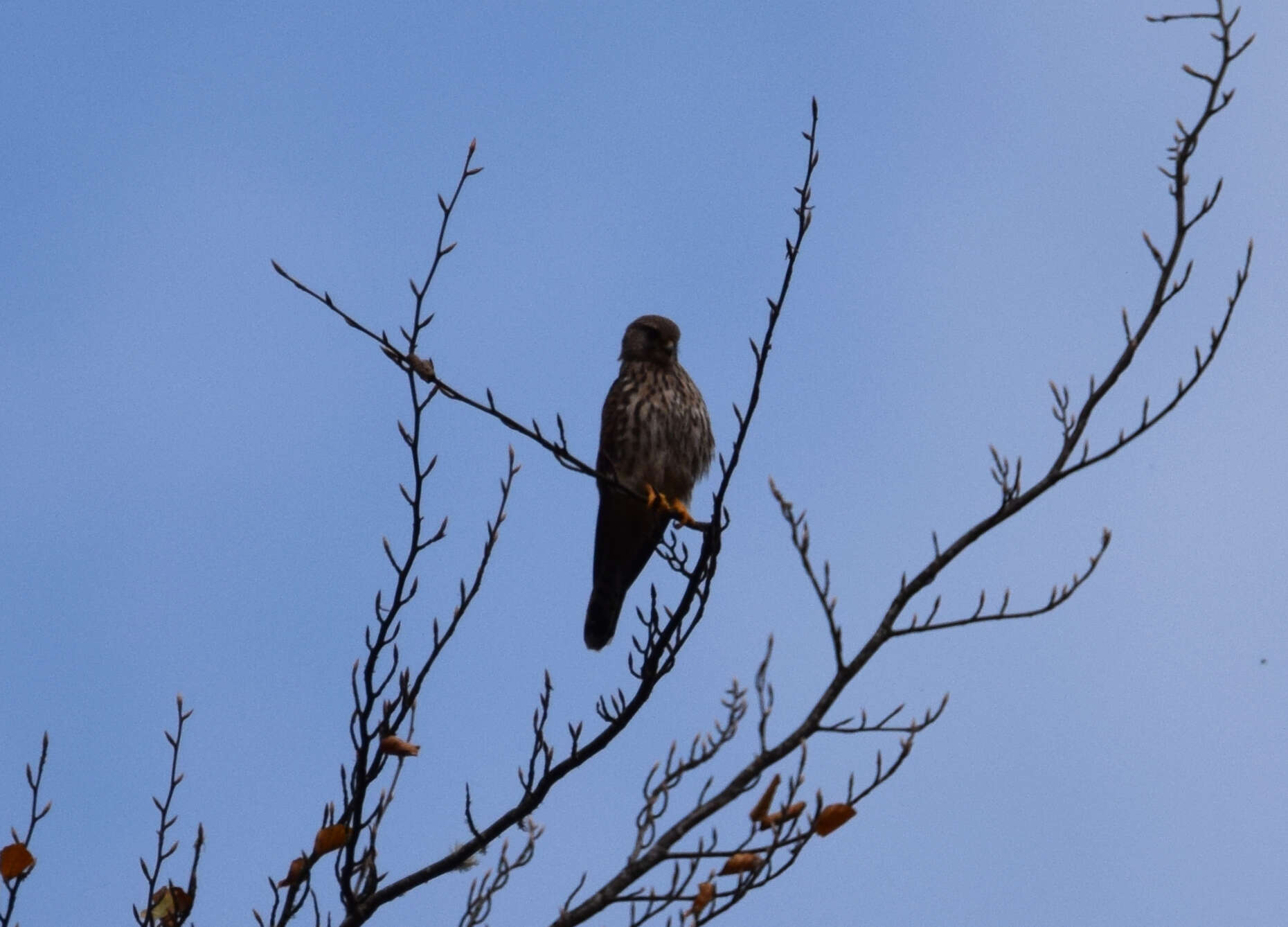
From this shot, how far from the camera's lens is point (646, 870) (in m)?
3.30

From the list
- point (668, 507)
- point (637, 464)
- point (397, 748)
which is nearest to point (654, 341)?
point (637, 464)

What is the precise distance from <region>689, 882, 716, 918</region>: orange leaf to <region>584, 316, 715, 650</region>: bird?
3.37 m

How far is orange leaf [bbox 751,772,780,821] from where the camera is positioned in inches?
124

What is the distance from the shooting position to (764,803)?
3.20 m

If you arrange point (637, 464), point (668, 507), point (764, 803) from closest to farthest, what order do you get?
point (764, 803) < point (668, 507) < point (637, 464)

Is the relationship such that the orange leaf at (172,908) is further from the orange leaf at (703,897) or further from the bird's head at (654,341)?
the bird's head at (654,341)

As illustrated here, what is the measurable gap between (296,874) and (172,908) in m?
0.33

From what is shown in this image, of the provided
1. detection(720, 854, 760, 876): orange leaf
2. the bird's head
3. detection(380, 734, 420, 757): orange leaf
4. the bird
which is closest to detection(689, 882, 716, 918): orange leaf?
detection(720, 854, 760, 876): orange leaf

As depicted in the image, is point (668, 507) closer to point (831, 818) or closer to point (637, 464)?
point (637, 464)

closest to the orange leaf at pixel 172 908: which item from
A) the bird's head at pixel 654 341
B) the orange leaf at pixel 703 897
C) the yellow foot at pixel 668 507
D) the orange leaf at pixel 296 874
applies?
the orange leaf at pixel 296 874

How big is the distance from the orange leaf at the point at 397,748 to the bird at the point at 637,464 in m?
3.00

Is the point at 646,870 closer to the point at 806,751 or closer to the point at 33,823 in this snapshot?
the point at 806,751

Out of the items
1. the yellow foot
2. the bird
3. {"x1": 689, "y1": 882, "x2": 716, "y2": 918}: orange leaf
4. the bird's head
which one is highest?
the bird's head

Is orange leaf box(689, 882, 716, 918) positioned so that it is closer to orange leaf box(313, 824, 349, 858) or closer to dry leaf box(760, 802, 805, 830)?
dry leaf box(760, 802, 805, 830)
